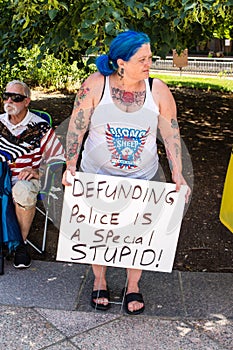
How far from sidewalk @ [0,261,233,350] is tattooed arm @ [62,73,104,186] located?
33.5 inches

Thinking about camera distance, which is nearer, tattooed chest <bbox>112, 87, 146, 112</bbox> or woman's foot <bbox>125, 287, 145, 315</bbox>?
tattooed chest <bbox>112, 87, 146, 112</bbox>

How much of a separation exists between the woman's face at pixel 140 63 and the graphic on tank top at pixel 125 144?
1.04 ft

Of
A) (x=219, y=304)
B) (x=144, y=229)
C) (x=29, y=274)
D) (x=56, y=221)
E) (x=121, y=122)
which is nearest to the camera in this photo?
(x=121, y=122)

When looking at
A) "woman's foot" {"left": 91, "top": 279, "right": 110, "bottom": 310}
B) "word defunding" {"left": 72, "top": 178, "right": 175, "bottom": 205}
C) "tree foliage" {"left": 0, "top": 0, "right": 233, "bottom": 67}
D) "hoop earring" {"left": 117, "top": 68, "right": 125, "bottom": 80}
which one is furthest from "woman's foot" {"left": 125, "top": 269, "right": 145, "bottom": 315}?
"tree foliage" {"left": 0, "top": 0, "right": 233, "bottom": 67}

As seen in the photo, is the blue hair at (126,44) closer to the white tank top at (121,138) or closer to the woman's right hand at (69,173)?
the white tank top at (121,138)

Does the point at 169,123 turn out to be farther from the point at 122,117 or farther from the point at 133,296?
the point at 133,296

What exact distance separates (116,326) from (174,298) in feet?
1.68

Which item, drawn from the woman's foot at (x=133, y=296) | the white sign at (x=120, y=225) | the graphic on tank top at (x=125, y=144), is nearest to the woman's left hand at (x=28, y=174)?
the white sign at (x=120, y=225)

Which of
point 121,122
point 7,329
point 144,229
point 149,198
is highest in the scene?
point 121,122

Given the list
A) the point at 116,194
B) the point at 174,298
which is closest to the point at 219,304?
the point at 174,298

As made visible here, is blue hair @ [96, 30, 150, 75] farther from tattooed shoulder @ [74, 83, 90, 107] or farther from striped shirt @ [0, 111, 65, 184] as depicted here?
striped shirt @ [0, 111, 65, 184]

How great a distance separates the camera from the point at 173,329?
313cm

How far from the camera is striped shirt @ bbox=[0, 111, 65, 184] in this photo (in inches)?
150

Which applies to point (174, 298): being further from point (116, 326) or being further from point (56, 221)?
point (56, 221)
